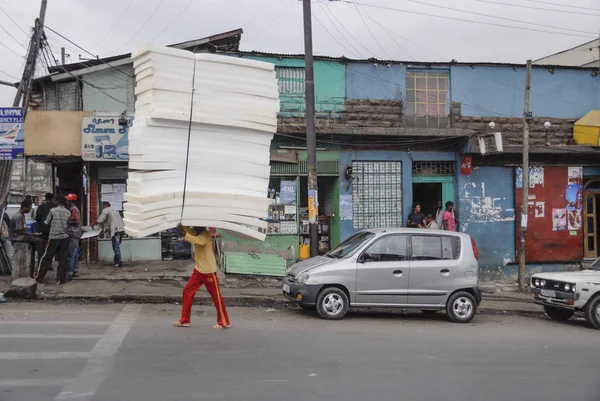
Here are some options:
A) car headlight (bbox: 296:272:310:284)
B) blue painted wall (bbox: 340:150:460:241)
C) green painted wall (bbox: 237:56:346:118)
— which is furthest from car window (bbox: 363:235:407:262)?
green painted wall (bbox: 237:56:346:118)

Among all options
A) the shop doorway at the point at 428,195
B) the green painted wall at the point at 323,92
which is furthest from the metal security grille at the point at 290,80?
the shop doorway at the point at 428,195

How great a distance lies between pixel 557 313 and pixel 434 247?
3.22 meters

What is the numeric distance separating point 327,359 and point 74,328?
12.4 feet

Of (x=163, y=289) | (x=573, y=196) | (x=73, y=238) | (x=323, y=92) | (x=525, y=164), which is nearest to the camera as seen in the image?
(x=163, y=289)

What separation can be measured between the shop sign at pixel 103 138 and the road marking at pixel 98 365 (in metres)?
6.07

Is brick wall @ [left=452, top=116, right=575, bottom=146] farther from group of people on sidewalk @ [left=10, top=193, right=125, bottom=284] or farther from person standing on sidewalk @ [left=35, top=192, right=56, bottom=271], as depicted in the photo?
person standing on sidewalk @ [left=35, top=192, right=56, bottom=271]

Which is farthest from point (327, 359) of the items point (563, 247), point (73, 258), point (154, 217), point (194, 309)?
point (563, 247)

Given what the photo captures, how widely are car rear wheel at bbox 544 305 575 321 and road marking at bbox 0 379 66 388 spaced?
9420mm

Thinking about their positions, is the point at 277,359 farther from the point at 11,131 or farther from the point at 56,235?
the point at 11,131

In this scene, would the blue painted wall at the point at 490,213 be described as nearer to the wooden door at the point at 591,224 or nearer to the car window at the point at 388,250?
the wooden door at the point at 591,224

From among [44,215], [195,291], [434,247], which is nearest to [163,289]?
[44,215]

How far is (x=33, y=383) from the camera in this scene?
5660 millimetres

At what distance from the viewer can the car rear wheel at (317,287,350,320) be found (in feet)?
32.9

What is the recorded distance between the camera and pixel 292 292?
10.2 metres
